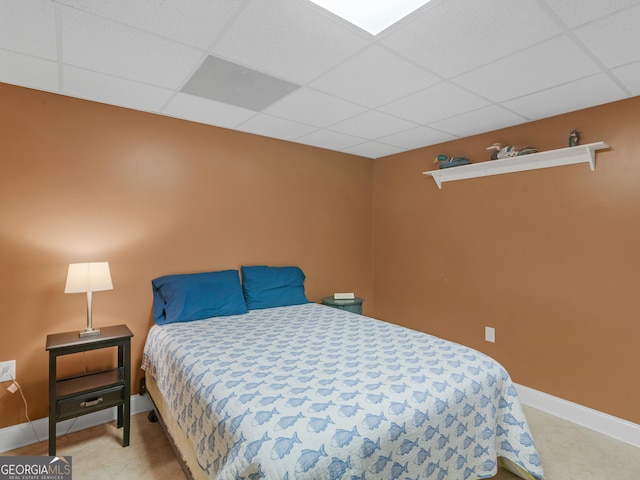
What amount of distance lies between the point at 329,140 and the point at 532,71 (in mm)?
1863

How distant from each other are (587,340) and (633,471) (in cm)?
82

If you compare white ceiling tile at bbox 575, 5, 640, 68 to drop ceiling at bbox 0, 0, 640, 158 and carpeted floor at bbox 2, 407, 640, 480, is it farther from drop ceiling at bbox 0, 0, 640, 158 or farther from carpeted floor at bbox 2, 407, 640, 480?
carpeted floor at bbox 2, 407, 640, 480

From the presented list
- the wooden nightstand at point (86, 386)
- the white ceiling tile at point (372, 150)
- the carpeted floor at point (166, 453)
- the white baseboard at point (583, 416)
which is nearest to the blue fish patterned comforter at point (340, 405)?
the wooden nightstand at point (86, 386)

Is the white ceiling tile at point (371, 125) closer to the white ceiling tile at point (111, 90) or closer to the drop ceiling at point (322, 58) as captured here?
the drop ceiling at point (322, 58)

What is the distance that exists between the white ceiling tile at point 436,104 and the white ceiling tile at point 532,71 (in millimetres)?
93

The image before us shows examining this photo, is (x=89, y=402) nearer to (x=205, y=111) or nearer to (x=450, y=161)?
(x=205, y=111)

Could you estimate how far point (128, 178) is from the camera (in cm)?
257

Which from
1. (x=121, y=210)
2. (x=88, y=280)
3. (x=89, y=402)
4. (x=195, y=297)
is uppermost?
(x=121, y=210)

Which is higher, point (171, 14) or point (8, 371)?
point (171, 14)

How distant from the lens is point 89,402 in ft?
6.72

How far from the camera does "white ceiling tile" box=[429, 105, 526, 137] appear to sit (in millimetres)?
2565

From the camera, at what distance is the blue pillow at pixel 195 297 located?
2512 millimetres

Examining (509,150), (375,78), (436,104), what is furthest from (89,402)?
(509,150)

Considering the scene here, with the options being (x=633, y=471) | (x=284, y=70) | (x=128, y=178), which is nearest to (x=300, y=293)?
(x=128, y=178)
